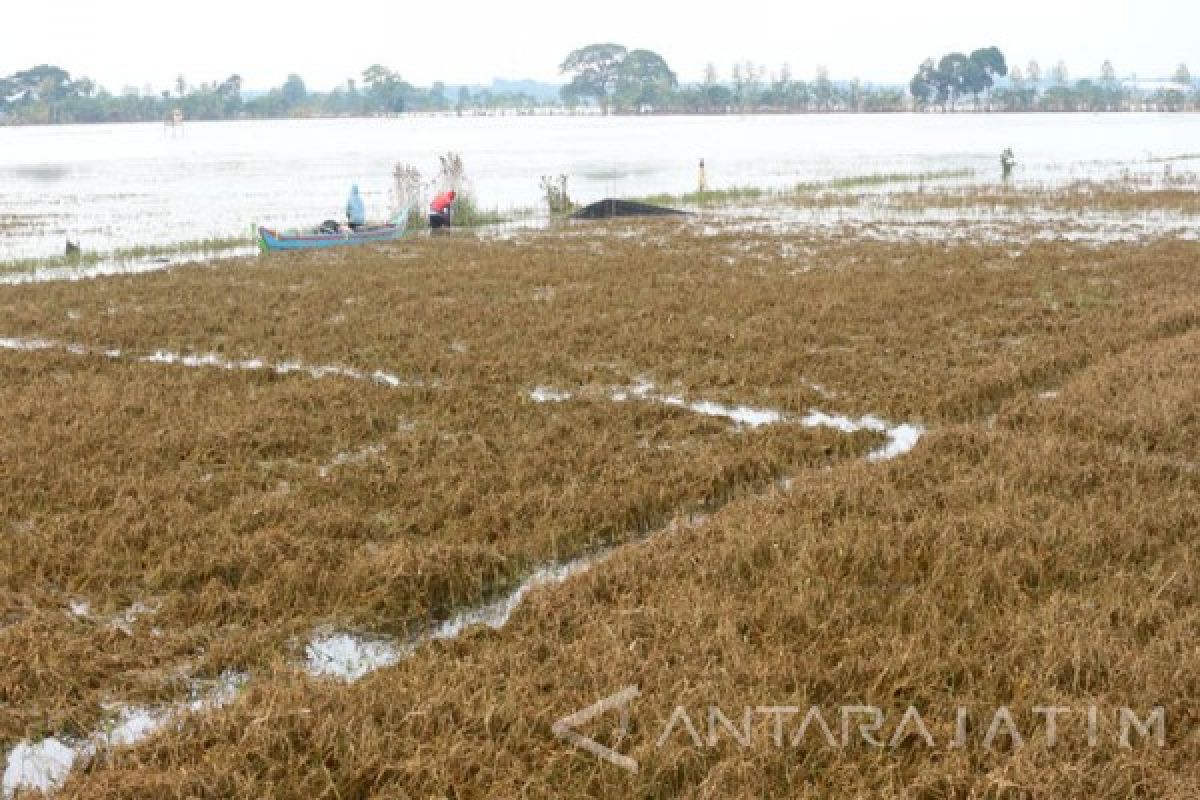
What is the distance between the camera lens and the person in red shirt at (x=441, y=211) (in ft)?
72.2

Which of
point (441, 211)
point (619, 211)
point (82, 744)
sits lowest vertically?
point (82, 744)

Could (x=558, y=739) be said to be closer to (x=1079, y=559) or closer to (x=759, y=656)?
(x=759, y=656)

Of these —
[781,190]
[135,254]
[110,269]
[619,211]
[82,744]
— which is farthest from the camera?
[781,190]

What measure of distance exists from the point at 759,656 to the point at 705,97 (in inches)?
6916

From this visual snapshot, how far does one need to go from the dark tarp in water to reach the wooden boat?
5.11 m

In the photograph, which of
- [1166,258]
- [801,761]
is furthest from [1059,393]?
[1166,258]

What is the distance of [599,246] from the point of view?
60.9 feet

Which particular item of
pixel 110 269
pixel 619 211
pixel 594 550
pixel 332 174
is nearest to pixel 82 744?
pixel 594 550

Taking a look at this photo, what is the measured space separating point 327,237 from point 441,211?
3457 mm

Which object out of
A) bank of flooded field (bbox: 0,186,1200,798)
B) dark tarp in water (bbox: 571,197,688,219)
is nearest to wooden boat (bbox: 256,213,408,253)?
dark tarp in water (bbox: 571,197,688,219)

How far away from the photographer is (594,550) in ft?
17.8

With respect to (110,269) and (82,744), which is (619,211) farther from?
(82,744)

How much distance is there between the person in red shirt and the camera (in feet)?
72.2

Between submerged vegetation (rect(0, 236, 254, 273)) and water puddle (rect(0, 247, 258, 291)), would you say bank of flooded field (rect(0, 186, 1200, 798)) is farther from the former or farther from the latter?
submerged vegetation (rect(0, 236, 254, 273))
